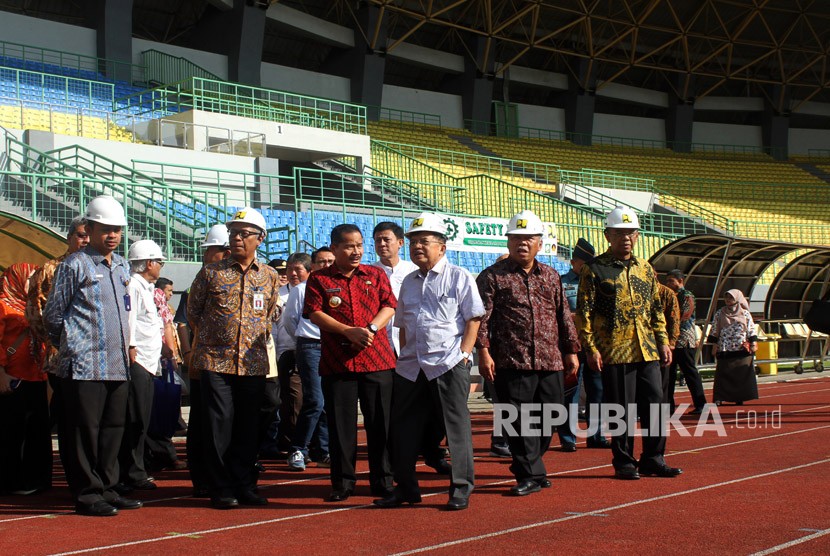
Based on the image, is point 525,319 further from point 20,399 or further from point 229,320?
point 20,399

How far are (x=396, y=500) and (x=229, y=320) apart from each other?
1.67 m

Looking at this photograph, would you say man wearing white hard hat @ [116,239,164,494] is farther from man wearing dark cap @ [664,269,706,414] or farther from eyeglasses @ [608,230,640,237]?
man wearing dark cap @ [664,269,706,414]

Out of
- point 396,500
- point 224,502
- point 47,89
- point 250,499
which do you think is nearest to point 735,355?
point 396,500

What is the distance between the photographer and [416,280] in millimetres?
6781

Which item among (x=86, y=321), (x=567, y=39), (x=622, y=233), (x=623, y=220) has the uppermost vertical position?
(x=567, y=39)

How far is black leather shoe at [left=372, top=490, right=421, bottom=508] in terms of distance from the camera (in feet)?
21.0

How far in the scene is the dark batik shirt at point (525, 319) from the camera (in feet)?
23.0

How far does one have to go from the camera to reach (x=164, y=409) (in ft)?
27.6

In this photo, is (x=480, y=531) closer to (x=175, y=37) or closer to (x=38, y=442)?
(x=38, y=442)

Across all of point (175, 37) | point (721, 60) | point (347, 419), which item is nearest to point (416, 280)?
point (347, 419)

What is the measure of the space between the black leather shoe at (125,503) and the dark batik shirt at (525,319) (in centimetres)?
255

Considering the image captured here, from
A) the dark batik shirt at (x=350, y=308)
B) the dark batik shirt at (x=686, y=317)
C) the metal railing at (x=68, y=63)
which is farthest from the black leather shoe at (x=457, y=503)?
the metal railing at (x=68, y=63)

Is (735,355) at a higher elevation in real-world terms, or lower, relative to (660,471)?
higher

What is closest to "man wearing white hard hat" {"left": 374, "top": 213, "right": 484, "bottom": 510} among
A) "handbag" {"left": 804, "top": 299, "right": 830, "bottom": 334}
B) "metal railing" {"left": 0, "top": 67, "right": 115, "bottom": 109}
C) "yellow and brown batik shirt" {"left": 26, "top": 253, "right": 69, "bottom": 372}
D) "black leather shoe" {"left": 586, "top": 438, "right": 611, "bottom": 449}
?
"yellow and brown batik shirt" {"left": 26, "top": 253, "right": 69, "bottom": 372}
